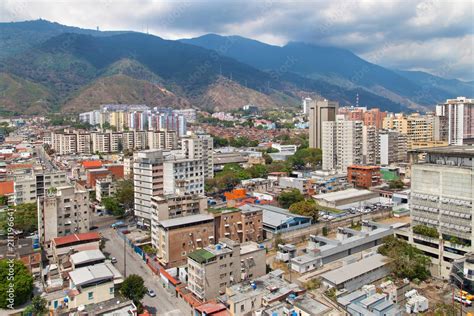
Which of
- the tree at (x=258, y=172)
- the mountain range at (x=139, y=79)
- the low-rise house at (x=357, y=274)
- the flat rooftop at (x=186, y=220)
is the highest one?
the mountain range at (x=139, y=79)

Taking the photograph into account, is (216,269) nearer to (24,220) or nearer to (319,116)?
(24,220)

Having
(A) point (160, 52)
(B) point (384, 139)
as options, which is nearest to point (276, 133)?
(B) point (384, 139)

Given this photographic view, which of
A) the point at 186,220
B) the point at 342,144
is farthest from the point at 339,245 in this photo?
the point at 342,144

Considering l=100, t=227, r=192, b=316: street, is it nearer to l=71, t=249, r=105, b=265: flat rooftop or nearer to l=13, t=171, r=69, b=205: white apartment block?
l=71, t=249, r=105, b=265: flat rooftop

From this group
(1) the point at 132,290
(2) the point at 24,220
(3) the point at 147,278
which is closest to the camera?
(1) the point at 132,290

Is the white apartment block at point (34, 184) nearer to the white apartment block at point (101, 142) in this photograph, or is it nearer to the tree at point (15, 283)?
the tree at point (15, 283)

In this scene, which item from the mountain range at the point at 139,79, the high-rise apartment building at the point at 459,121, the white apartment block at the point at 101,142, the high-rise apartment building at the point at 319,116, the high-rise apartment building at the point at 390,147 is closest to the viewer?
the high-rise apartment building at the point at 390,147

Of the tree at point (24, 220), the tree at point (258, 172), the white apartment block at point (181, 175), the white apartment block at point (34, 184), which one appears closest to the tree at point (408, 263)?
the white apartment block at point (181, 175)
